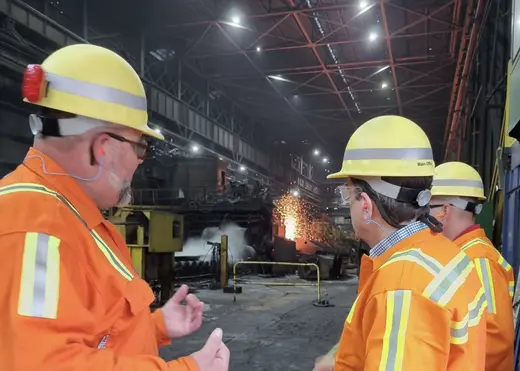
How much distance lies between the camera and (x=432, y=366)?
51.7 inches

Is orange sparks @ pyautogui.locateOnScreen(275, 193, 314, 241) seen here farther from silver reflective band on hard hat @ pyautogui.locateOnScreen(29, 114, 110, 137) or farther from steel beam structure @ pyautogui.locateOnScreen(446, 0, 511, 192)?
silver reflective band on hard hat @ pyautogui.locateOnScreen(29, 114, 110, 137)

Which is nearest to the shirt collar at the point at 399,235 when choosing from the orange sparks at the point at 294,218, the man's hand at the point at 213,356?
the man's hand at the point at 213,356

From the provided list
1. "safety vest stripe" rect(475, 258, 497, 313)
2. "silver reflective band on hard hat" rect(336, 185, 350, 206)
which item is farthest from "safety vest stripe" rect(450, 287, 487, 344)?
"safety vest stripe" rect(475, 258, 497, 313)

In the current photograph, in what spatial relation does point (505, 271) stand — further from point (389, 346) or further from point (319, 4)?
point (319, 4)

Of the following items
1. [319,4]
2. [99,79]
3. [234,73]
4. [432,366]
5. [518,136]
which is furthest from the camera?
[234,73]

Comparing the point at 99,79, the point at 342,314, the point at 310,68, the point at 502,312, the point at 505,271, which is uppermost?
the point at 310,68

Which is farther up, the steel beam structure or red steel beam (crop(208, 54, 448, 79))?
red steel beam (crop(208, 54, 448, 79))

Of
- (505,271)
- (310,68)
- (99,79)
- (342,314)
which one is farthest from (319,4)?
(99,79)

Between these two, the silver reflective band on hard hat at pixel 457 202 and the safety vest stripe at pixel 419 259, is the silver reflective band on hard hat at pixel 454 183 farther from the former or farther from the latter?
the safety vest stripe at pixel 419 259

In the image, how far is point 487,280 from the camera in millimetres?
2449

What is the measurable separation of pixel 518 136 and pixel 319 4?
34.8ft

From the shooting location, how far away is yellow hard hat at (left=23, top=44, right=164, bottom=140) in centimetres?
143

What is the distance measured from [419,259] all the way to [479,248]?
55.2 inches

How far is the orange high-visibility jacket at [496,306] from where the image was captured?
90.3 inches
